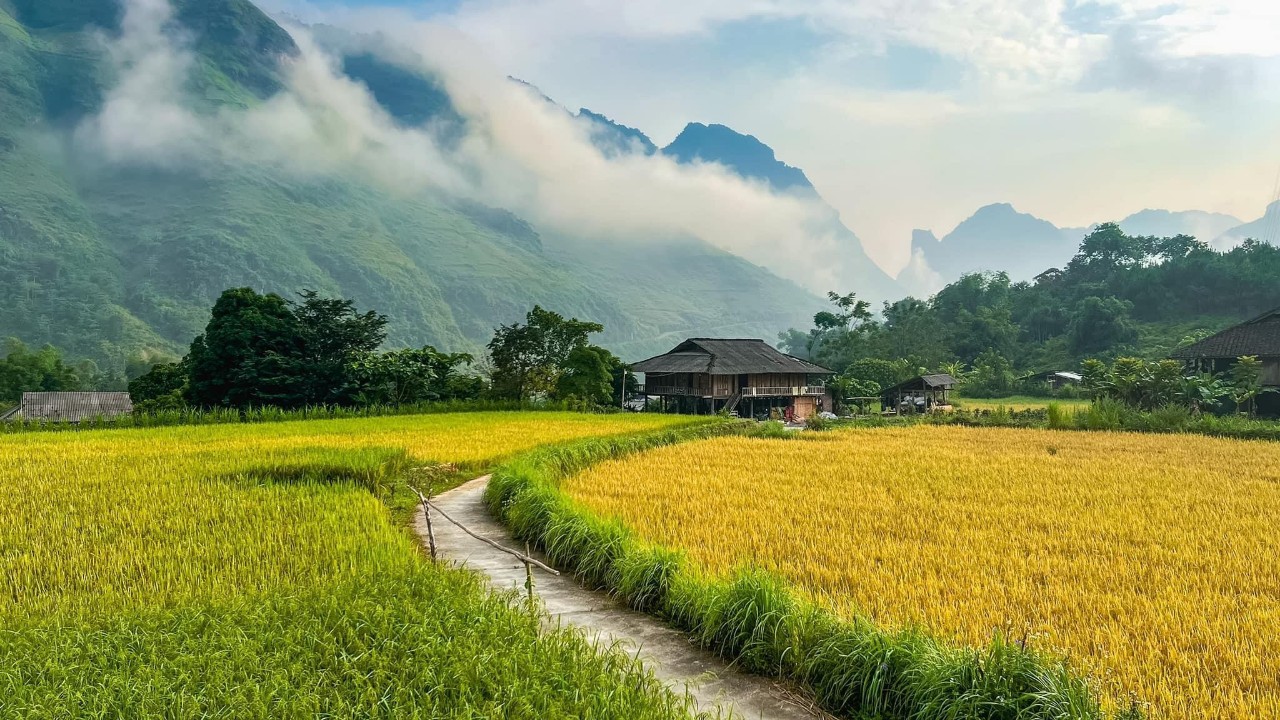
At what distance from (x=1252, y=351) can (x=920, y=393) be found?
16693 millimetres

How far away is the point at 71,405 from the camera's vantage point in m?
42.4

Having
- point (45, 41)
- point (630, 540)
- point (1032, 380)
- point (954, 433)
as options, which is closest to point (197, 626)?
point (630, 540)

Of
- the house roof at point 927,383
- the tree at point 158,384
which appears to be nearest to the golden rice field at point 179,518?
the tree at point 158,384

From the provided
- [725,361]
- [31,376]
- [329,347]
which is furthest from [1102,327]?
[31,376]

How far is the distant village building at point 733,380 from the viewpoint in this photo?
37.5 m

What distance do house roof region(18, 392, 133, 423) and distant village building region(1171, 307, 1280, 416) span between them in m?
57.2

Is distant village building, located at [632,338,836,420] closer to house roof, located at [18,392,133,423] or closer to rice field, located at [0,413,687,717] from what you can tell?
rice field, located at [0,413,687,717]

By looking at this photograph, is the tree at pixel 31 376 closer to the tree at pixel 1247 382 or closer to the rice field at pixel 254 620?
the rice field at pixel 254 620

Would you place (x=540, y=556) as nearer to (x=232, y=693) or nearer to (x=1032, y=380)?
(x=232, y=693)

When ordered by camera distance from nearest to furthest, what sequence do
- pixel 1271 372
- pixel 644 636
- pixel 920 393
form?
pixel 644 636 < pixel 1271 372 < pixel 920 393

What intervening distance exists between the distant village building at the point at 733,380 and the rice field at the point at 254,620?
2914 cm

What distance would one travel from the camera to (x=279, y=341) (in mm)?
27922

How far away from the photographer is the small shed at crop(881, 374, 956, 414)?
39562mm

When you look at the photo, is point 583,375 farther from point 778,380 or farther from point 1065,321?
point 1065,321
